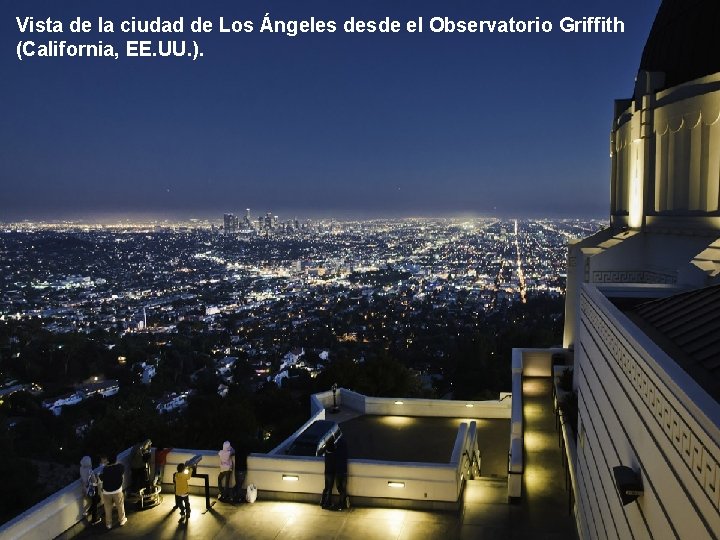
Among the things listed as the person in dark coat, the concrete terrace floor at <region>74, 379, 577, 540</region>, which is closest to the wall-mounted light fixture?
A: the concrete terrace floor at <region>74, 379, 577, 540</region>

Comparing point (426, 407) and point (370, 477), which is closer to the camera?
point (370, 477)

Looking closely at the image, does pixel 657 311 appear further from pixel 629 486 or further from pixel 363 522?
pixel 363 522

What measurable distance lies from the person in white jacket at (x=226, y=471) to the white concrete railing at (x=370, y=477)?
301mm

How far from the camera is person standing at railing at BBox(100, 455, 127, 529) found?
7461 mm

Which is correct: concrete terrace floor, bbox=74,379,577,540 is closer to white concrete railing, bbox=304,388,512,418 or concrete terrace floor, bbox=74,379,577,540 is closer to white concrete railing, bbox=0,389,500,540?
white concrete railing, bbox=0,389,500,540

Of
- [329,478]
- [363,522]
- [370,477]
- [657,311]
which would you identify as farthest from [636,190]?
[363,522]

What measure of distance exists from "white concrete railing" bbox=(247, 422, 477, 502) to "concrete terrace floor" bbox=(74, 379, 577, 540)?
9.1 inches

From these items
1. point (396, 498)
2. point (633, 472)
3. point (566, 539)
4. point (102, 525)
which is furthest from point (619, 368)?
point (102, 525)

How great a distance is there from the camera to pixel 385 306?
80.4 metres

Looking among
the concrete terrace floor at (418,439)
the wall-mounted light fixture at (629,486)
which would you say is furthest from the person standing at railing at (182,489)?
the wall-mounted light fixture at (629,486)

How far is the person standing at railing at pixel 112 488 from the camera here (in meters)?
7.46

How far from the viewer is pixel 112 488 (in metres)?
7.50

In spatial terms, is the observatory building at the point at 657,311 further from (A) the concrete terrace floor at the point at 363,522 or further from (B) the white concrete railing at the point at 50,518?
(B) the white concrete railing at the point at 50,518

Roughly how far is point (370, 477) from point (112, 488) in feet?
10.4
